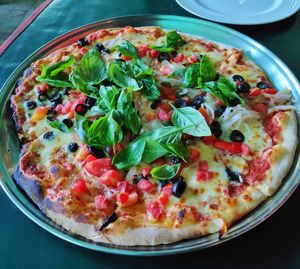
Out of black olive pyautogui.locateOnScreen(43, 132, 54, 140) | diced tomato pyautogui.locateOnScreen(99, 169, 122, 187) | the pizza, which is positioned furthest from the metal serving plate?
diced tomato pyautogui.locateOnScreen(99, 169, 122, 187)

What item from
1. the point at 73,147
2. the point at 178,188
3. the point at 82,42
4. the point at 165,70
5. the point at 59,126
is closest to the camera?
the point at 178,188

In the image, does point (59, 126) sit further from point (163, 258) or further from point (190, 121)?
point (163, 258)

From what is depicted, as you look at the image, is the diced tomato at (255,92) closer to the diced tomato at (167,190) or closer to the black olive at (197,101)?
the black olive at (197,101)

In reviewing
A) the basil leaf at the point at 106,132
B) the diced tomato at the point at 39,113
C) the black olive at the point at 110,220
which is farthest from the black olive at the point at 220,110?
the diced tomato at the point at 39,113

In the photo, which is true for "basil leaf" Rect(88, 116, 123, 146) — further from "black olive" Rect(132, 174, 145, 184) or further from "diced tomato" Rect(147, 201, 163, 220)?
"diced tomato" Rect(147, 201, 163, 220)

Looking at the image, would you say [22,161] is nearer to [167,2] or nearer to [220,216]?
[220,216]

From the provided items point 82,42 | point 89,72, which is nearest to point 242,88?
point 89,72

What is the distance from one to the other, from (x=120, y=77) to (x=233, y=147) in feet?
2.07

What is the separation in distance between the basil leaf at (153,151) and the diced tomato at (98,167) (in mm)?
153

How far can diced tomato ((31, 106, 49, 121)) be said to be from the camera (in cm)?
202

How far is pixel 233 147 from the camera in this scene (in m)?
1.78

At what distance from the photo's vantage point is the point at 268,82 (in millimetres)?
2094

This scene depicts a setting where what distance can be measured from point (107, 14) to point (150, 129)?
1.30 metres

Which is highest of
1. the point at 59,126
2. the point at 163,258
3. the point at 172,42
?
the point at 172,42
